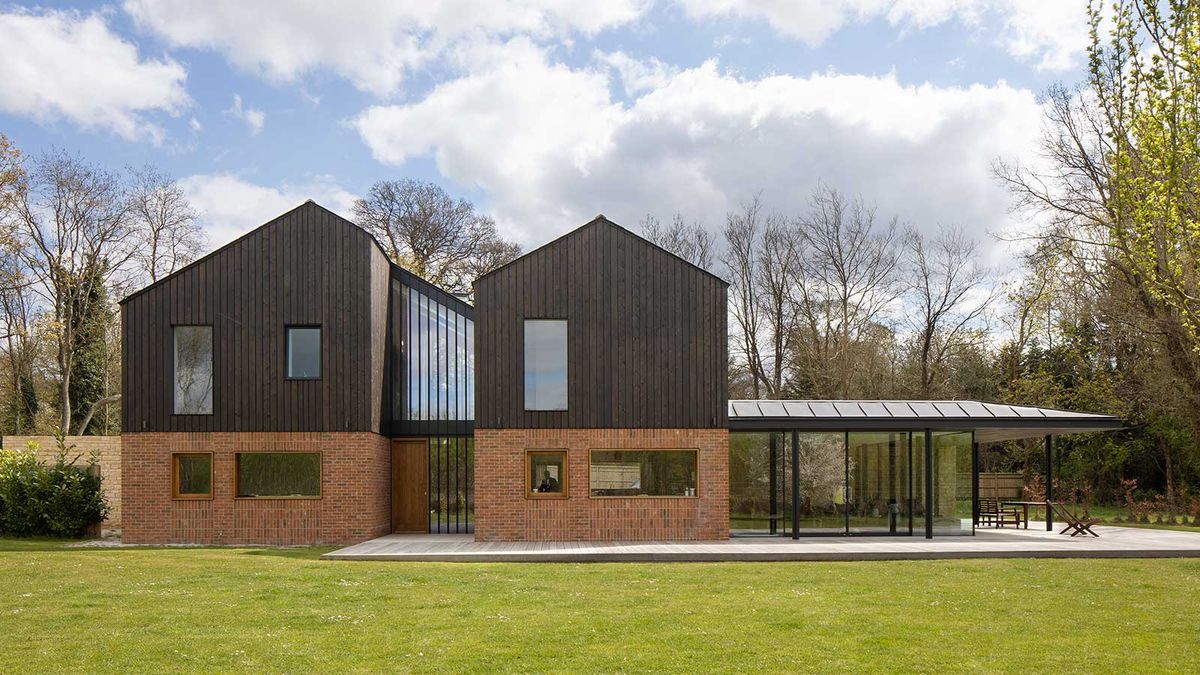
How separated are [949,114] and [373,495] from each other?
1420 centimetres

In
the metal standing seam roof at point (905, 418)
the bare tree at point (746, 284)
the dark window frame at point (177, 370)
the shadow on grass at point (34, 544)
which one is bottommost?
the shadow on grass at point (34, 544)

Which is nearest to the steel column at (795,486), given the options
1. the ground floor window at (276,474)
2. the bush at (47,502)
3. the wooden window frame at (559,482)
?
the wooden window frame at (559,482)

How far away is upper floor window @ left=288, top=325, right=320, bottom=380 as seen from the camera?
19.9 metres

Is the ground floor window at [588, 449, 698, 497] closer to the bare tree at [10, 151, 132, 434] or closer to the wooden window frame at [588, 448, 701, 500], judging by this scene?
the wooden window frame at [588, 448, 701, 500]

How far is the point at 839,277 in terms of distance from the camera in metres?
35.6

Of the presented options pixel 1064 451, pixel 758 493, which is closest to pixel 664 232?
pixel 1064 451

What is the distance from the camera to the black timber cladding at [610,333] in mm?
19469

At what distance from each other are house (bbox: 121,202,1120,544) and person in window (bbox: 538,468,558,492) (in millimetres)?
54

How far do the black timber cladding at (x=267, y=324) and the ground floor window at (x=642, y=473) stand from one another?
4.37m

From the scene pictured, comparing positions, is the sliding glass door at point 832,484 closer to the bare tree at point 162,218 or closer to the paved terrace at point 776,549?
the paved terrace at point 776,549

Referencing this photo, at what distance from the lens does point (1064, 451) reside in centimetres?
3653

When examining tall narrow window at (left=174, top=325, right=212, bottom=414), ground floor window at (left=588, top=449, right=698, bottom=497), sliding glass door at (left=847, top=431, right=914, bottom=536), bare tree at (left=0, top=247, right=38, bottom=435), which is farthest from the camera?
bare tree at (left=0, top=247, right=38, bottom=435)

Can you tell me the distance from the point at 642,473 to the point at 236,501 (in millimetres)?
7419

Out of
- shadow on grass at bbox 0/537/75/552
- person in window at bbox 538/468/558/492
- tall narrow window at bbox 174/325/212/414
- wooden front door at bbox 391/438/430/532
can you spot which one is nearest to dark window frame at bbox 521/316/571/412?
person in window at bbox 538/468/558/492
